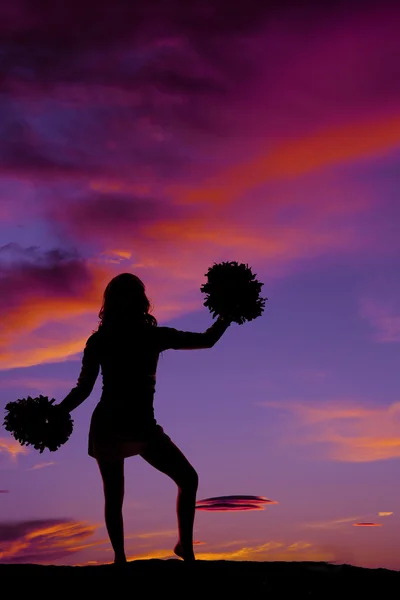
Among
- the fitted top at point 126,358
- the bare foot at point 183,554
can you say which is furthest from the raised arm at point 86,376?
the bare foot at point 183,554

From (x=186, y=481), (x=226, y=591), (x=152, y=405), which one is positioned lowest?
(x=226, y=591)

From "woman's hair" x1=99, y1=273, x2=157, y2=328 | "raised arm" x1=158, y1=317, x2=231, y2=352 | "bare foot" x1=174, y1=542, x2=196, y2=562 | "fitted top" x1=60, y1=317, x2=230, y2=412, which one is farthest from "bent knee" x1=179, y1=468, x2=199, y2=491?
"woman's hair" x1=99, y1=273, x2=157, y2=328

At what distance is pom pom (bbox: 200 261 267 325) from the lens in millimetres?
11055

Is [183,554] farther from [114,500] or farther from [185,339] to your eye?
[185,339]

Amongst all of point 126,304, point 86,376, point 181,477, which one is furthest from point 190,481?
point 126,304

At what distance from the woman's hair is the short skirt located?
1.06 m

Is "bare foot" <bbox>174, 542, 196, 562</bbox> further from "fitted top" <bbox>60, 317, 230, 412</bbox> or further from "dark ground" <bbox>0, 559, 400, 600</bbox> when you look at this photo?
"fitted top" <bbox>60, 317, 230, 412</bbox>

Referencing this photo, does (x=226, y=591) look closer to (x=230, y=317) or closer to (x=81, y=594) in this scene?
(x=81, y=594)

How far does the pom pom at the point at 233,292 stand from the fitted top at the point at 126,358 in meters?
0.48

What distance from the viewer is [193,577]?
931 centimetres

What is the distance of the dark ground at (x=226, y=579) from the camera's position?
29.2 feet

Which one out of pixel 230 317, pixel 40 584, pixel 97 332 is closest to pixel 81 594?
pixel 40 584

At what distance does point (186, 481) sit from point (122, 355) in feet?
5.22

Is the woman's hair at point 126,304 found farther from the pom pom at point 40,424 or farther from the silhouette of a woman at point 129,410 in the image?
the pom pom at point 40,424
